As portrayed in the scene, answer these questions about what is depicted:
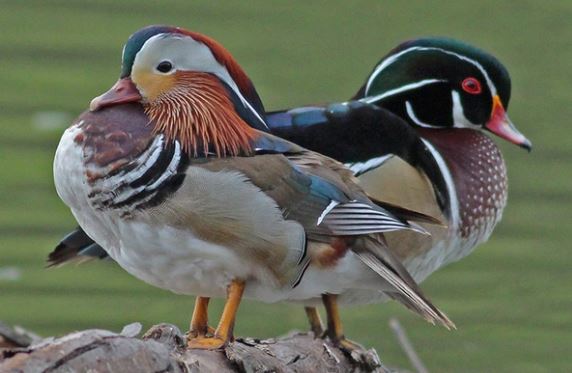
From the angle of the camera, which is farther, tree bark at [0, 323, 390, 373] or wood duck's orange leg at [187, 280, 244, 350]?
wood duck's orange leg at [187, 280, 244, 350]

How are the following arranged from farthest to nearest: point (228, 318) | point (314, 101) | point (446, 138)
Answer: point (314, 101), point (446, 138), point (228, 318)

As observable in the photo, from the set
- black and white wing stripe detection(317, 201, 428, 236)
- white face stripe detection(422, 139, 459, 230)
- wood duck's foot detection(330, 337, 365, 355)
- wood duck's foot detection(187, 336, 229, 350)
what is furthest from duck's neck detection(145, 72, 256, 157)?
white face stripe detection(422, 139, 459, 230)

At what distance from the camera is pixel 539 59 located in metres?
10.7

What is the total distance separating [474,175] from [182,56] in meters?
1.90

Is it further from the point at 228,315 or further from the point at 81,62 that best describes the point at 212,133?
the point at 81,62

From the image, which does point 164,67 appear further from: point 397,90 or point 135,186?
point 397,90

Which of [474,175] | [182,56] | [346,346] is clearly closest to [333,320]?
[346,346]

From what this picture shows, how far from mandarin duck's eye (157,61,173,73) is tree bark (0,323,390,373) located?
67 cm

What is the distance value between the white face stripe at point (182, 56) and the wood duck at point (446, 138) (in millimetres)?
1013

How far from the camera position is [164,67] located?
4.00m

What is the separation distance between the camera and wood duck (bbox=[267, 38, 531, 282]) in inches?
203

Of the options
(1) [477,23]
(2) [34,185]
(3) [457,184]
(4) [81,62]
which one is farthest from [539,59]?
(3) [457,184]

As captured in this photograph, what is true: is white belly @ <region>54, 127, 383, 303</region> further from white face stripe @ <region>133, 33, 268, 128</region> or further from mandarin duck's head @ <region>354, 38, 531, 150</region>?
mandarin duck's head @ <region>354, 38, 531, 150</region>

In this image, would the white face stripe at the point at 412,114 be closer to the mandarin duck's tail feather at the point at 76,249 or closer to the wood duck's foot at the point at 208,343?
the mandarin duck's tail feather at the point at 76,249
